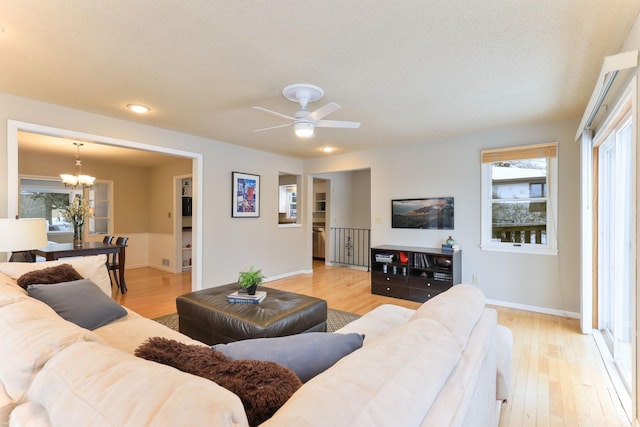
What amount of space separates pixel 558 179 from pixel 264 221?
4346 mm

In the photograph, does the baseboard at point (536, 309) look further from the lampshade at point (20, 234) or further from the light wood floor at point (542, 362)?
the lampshade at point (20, 234)

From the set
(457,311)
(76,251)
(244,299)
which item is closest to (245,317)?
(244,299)

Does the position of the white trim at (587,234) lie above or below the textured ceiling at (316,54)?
below

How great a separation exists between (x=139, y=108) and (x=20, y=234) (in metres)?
1.73

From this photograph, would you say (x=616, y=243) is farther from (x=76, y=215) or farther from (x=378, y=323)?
(x=76, y=215)

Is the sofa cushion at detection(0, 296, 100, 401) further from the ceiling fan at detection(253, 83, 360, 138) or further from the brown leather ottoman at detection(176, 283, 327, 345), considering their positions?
the ceiling fan at detection(253, 83, 360, 138)

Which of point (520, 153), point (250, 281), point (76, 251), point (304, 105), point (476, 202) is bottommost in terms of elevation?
point (250, 281)

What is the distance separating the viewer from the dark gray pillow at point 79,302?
1.79 m

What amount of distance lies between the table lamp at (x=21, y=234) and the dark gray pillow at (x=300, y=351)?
198cm

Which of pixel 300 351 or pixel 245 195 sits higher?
pixel 245 195

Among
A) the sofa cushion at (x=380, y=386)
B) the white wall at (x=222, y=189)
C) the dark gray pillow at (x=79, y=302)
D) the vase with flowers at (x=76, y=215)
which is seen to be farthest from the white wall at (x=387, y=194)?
the sofa cushion at (x=380, y=386)

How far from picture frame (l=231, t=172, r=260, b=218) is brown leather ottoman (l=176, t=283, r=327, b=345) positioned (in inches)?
86.7

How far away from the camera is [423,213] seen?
15.5 feet

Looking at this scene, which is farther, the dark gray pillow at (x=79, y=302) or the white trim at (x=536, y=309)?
the white trim at (x=536, y=309)
